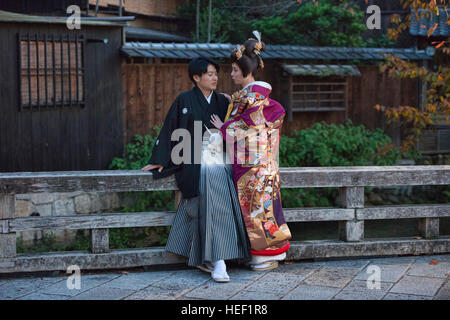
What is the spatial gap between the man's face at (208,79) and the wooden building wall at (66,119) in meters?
5.72

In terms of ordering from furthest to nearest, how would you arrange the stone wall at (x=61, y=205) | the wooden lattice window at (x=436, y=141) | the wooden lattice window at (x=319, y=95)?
the wooden lattice window at (x=436, y=141)
the wooden lattice window at (x=319, y=95)
the stone wall at (x=61, y=205)

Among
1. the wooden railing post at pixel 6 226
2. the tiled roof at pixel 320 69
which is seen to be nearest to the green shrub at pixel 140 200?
the tiled roof at pixel 320 69

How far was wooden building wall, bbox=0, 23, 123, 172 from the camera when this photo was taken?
9.84m

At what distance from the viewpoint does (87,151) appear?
11.0 metres

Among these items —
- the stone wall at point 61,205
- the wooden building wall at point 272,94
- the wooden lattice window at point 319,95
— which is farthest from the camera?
the wooden lattice window at point 319,95

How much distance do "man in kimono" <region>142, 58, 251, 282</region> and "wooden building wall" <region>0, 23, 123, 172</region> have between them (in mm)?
5567

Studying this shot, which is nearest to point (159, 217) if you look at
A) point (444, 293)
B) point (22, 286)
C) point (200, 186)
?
point (200, 186)

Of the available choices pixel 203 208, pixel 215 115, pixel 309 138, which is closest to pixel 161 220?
pixel 203 208

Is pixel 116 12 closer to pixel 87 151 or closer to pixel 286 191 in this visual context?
pixel 87 151

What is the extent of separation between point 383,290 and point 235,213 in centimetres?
130

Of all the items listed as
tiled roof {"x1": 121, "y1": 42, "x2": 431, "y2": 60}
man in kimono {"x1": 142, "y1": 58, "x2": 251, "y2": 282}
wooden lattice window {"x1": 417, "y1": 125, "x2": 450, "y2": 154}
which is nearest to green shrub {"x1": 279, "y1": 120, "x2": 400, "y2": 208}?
tiled roof {"x1": 121, "y1": 42, "x2": 431, "y2": 60}

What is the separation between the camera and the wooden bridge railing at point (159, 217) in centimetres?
500

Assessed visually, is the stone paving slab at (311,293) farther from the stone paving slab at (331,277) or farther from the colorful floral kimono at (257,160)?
the colorful floral kimono at (257,160)

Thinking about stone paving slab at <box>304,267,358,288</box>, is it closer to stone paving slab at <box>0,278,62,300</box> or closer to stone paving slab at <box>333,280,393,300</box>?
stone paving slab at <box>333,280,393,300</box>
